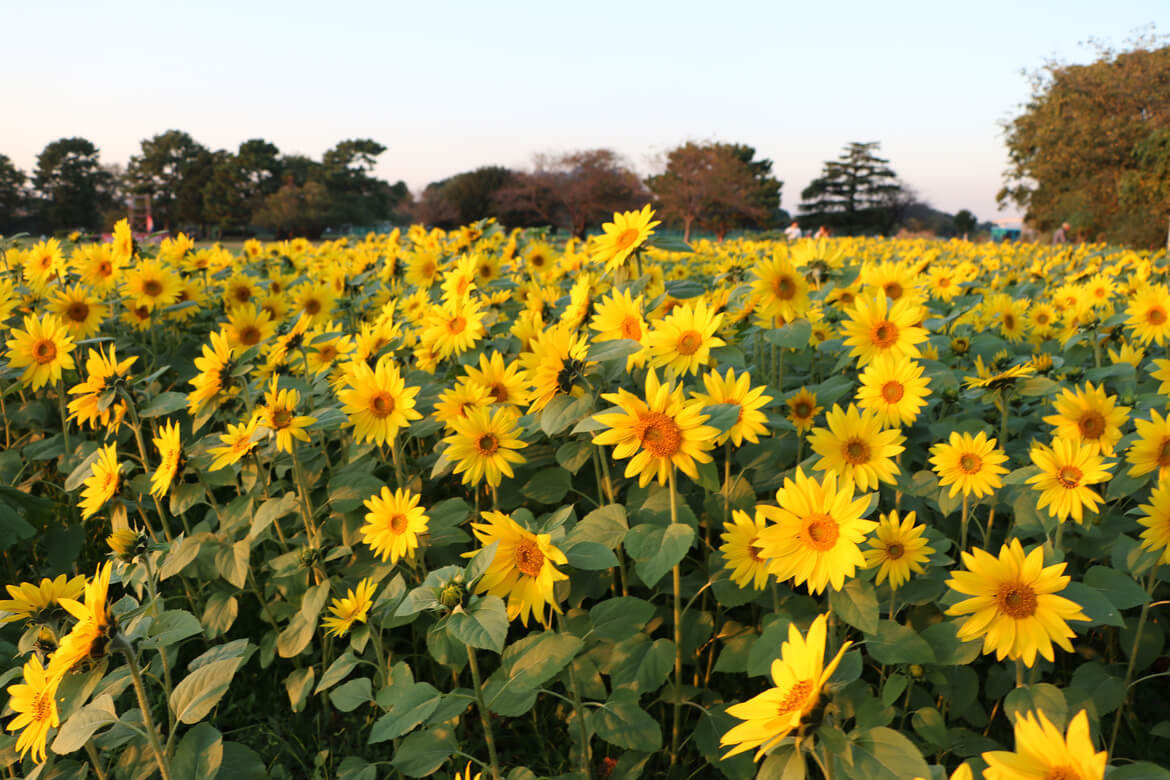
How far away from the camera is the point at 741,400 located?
2.00m

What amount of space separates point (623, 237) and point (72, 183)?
274 feet

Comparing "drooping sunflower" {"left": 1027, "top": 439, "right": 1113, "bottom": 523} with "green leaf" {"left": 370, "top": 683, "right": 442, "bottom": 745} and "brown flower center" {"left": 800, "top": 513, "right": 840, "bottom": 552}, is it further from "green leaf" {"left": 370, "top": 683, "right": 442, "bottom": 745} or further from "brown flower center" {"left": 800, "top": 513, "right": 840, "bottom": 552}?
"green leaf" {"left": 370, "top": 683, "right": 442, "bottom": 745}

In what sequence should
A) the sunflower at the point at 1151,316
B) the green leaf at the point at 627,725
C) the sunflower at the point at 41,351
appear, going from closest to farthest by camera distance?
the green leaf at the point at 627,725 → the sunflower at the point at 41,351 → the sunflower at the point at 1151,316

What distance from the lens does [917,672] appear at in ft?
6.04

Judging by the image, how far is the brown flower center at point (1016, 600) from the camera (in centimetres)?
144

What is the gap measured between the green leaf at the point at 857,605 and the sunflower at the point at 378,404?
133 cm

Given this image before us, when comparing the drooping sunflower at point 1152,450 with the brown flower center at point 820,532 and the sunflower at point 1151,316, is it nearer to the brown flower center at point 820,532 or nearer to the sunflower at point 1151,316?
the brown flower center at point 820,532

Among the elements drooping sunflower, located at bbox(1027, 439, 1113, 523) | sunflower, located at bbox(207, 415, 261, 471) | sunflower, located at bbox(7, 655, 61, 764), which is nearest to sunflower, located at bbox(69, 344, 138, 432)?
sunflower, located at bbox(207, 415, 261, 471)

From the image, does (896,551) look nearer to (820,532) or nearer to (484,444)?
(820,532)

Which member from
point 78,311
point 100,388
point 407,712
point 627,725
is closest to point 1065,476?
point 627,725

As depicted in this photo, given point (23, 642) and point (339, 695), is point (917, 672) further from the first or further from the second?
point (23, 642)

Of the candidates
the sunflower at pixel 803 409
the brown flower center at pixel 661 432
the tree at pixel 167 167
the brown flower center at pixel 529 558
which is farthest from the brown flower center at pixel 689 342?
the tree at pixel 167 167

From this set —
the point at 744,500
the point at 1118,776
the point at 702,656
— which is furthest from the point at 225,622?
the point at 1118,776

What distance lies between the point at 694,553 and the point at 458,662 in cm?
95
